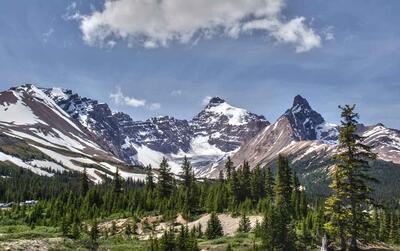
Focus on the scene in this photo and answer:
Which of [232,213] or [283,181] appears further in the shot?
[283,181]

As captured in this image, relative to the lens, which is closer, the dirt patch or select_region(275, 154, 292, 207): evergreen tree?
the dirt patch

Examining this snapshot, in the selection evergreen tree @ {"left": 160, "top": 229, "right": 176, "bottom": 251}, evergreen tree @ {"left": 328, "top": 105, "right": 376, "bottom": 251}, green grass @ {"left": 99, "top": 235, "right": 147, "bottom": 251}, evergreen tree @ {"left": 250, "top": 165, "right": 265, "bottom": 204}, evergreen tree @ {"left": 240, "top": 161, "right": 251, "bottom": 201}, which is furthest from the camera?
evergreen tree @ {"left": 250, "top": 165, "right": 265, "bottom": 204}

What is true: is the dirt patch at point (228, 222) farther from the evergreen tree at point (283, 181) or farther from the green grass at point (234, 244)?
the green grass at point (234, 244)

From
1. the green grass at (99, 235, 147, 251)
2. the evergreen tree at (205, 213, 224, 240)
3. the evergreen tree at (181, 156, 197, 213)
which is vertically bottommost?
the green grass at (99, 235, 147, 251)

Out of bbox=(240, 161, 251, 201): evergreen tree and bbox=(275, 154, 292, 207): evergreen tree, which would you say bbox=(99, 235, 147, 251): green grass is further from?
bbox=(240, 161, 251, 201): evergreen tree

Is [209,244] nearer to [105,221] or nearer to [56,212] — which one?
[105,221]

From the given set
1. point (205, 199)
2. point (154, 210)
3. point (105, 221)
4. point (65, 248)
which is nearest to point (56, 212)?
point (105, 221)

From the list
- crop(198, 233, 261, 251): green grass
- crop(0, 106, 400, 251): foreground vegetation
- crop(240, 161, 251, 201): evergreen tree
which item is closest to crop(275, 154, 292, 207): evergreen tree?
crop(0, 106, 400, 251): foreground vegetation

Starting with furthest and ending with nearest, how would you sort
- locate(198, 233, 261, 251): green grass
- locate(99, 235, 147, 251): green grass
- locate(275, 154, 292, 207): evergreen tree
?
1. locate(275, 154, 292, 207): evergreen tree
2. locate(99, 235, 147, 251): green grass
3. locate(198, 233, 261, 251): green grass

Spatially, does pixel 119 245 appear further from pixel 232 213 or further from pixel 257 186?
pixel 257 186

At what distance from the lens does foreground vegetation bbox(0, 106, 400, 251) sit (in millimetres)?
46312

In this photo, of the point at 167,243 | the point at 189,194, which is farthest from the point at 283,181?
the point at 167,243

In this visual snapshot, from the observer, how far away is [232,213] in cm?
10081

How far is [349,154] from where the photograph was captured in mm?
46219
